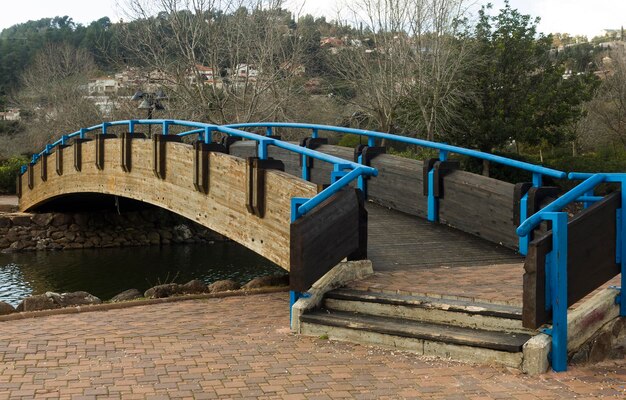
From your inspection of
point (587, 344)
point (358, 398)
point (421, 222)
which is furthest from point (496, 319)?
point (421, 222)

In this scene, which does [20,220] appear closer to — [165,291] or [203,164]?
[203,164]

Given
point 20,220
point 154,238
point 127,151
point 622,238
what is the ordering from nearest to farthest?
point 622,238, point 127,151, point 20,220, point 154,238

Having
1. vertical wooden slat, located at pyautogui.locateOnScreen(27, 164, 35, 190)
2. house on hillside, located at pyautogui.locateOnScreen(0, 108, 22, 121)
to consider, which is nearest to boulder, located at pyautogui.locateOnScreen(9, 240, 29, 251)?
vertical wooden slat, located at pyautogui.locateOnScreen(27, 164, 35, 190)

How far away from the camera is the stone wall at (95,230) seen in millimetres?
24188

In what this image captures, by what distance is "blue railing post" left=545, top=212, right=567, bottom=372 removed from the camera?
19.0ft

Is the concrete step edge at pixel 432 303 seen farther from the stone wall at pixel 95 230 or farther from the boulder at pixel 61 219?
the boulder at pixel 61 219

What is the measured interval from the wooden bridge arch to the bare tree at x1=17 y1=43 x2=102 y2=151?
42.6 ft

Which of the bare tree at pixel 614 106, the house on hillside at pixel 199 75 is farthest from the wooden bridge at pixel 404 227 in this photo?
the bare tree at pixel 614 106

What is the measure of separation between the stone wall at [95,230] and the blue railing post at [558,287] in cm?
2053

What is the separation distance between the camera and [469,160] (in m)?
28.1

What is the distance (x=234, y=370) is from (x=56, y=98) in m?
37.6

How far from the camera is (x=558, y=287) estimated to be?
580 cm

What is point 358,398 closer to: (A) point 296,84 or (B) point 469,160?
(B) point 469,160

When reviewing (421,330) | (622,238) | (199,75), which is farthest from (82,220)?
(622,238)
